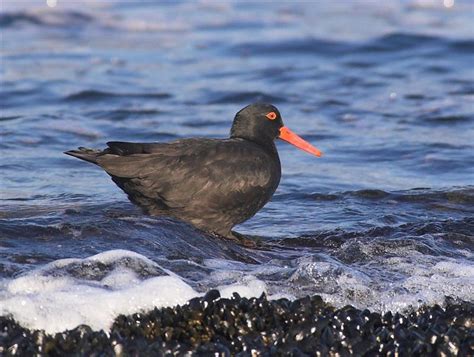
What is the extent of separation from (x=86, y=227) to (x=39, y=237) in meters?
0.33

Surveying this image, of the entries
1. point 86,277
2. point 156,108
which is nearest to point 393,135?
point 156,108

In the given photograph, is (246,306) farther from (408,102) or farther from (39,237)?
(408,102)

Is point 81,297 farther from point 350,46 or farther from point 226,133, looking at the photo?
point 350,46

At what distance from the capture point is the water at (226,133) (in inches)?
213

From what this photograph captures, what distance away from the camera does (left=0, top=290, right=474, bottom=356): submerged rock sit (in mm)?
4355

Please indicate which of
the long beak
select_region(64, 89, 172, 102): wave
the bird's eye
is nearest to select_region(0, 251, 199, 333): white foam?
the bird's eye

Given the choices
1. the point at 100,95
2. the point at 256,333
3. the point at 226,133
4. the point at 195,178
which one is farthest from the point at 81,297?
the point at 100,95

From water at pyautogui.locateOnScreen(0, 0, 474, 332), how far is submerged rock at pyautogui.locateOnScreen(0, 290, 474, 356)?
6.6 inches

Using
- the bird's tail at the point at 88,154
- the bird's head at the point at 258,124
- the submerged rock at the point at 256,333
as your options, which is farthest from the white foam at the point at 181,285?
the bird's head at the point at 258,124

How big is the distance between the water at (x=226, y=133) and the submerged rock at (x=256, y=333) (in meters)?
0.17

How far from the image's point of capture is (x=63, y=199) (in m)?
7.74

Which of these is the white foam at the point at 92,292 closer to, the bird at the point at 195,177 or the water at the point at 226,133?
the water at the point at 226,133

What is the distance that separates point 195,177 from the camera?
6.75m

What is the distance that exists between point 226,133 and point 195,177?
3620 millimetres
